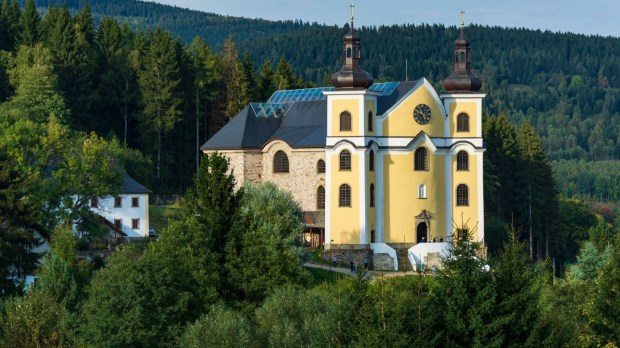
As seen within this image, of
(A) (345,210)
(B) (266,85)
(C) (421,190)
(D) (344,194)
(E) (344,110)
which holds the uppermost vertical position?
(B) (266,85)

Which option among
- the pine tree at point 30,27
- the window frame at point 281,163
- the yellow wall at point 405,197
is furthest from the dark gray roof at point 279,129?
the pine tree at point 30,27

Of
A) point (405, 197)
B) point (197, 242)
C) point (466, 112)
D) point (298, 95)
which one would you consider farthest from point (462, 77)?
point (197, 242)

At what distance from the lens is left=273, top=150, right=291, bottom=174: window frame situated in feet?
254

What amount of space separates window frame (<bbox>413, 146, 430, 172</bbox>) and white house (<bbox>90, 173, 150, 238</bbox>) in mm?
13080

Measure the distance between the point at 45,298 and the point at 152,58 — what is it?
4305 cm

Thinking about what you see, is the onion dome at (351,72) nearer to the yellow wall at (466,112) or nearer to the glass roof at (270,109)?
the yellow wall at (466,112)

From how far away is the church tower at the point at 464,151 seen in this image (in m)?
73.7

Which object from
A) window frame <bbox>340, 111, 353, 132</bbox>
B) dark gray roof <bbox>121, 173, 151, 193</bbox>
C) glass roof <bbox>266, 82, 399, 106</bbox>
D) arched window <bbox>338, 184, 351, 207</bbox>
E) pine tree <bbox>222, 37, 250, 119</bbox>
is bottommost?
arched window <bbox>338, 184, 351, 207</bbox>

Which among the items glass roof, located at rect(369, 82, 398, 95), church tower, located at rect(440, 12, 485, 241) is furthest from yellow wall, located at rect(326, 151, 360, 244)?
church tower, located at rect(440, 12, 485, 241)

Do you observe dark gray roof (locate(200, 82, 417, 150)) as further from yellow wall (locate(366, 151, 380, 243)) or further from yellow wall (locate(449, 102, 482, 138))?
yellow wall (locate(449, 102, 482, 138))

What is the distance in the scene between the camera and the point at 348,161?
236 ft

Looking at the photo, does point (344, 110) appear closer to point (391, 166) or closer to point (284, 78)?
point (391, 166)

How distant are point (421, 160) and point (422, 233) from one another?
3460mm

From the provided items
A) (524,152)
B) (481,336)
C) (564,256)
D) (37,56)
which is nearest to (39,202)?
(37,56)
